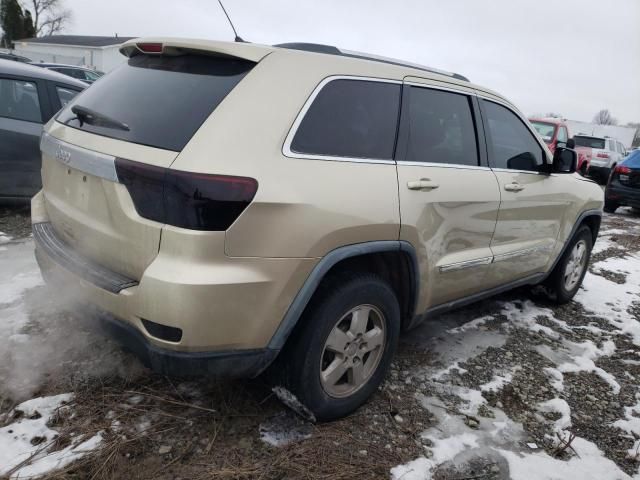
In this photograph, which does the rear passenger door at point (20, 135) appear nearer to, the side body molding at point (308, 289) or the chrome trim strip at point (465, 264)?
the side body molding at point (308, 289)

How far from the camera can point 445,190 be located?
2.81 m

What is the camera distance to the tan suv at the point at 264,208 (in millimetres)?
1938

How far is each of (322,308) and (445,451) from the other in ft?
3.21

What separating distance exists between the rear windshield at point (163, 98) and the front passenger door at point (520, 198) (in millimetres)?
1946

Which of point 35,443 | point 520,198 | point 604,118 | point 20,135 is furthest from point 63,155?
point 604,118

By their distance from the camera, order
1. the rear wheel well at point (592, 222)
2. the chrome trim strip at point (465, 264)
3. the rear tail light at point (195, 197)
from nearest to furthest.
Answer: the rear tail light at point (195, 197), the chrome trim strip at point (465, 264), the rear wheel well at point (592, 222)

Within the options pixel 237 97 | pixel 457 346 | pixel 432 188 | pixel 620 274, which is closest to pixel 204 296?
pixel 237 97

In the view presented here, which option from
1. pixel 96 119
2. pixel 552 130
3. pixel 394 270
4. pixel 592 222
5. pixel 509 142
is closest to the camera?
pixel 96 119

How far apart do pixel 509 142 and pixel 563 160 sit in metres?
0.54

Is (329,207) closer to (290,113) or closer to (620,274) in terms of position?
(290,113)

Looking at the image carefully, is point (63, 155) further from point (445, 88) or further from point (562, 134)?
point (562, 134)

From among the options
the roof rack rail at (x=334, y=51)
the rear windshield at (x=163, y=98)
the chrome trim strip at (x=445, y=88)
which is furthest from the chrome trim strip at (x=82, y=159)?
the chrome trim strip at (x=445, y=88)

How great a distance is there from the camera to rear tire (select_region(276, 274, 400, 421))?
2283 mm

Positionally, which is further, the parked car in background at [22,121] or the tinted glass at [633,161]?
the tinted glass at [633,161]
